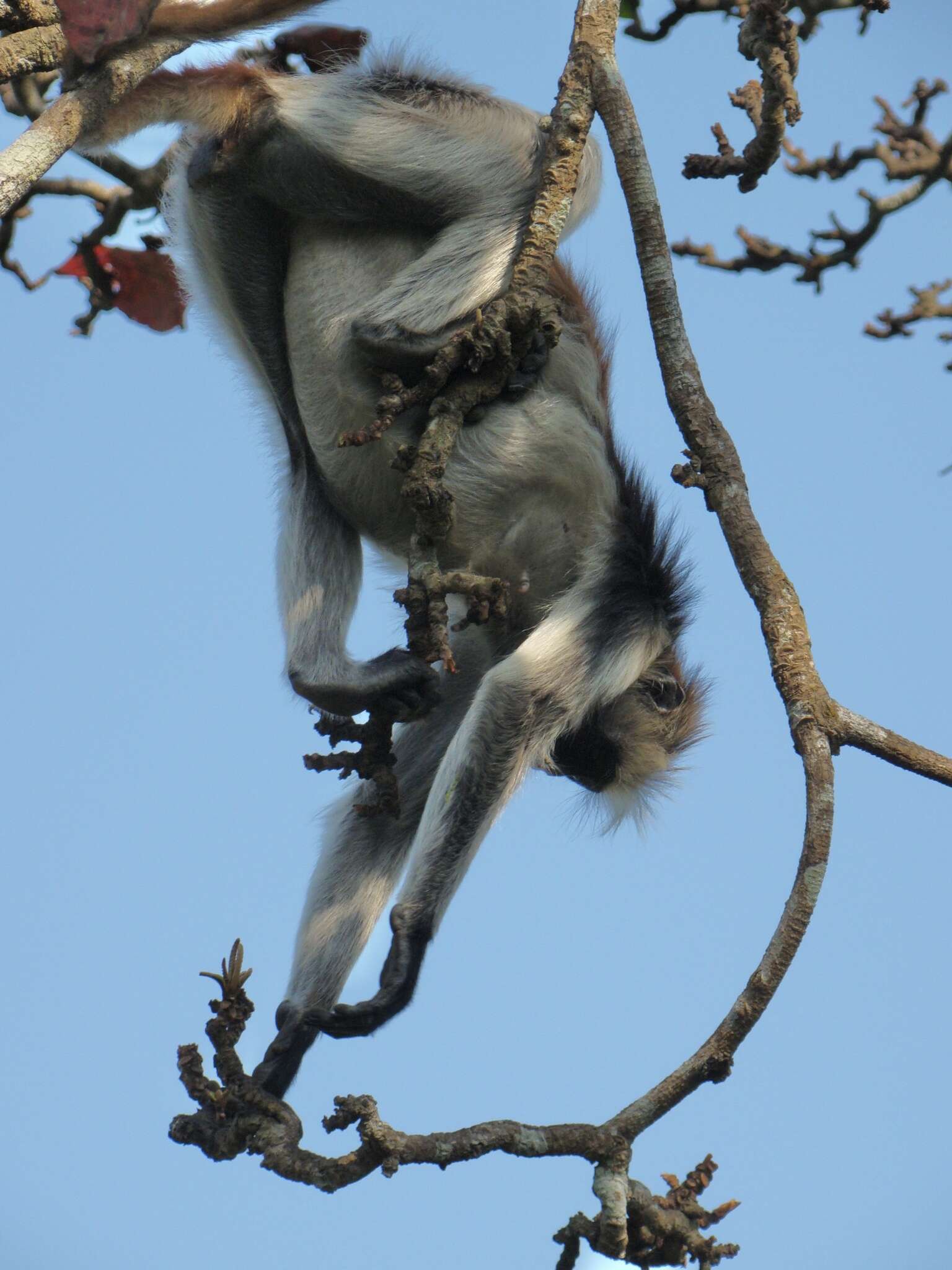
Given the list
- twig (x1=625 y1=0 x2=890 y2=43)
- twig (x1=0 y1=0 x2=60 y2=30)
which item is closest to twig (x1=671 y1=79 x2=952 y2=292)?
twig (x1=625 y1=0 x2=890 y2=43)

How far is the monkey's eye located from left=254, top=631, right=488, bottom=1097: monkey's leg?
660 millimetres

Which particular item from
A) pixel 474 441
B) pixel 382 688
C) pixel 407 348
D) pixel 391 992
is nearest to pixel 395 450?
pixel 474 441

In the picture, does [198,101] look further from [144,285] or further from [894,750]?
[894,750]

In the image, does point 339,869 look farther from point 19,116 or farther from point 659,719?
point 19,116

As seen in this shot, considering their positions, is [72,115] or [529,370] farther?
[529,370]

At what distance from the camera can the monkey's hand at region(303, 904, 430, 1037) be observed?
409cm

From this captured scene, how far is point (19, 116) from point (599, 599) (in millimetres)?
3197

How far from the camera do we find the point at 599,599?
16.1 ft

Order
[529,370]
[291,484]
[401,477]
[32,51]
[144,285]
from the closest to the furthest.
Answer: [32,51]
[529,370]
[401,477]
[291,484]
[144,285]

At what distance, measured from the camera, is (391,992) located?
4109 millimetres

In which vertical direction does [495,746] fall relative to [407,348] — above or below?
below

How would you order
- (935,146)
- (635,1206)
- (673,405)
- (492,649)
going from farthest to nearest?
(935,146) < (492,649) < (673,405) < (635,1206)

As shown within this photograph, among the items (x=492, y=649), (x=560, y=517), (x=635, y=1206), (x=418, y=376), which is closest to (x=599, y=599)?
(x=560, y=517)

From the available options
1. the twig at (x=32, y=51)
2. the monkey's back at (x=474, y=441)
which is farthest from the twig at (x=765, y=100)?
the twig at (x=32, y=51)
